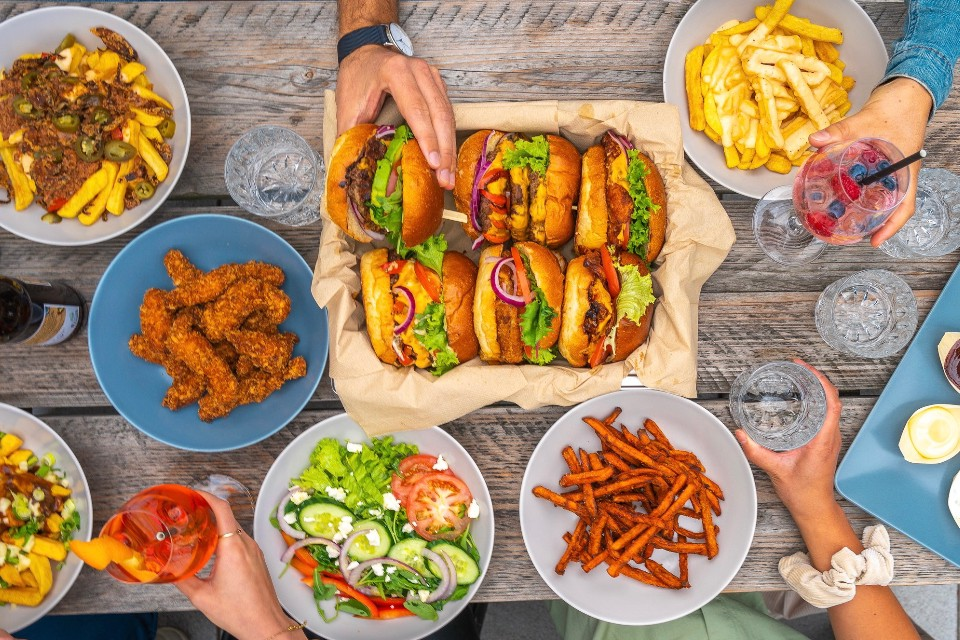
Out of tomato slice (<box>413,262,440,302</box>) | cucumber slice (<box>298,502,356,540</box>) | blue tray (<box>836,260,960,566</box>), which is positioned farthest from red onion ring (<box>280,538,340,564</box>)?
blue tray (<box>836,260,960,566</box>)

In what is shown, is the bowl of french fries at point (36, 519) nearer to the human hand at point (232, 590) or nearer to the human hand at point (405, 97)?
the human hand at point (232, 590)

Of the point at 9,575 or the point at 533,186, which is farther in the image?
the point at 9,575

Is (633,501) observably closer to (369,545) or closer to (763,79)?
(369,545)

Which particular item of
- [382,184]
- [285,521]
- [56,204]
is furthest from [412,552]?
[56,204]

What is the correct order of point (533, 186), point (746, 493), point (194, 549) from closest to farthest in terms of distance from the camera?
point (194, 549) → point (533, 186) → point (746, 493)

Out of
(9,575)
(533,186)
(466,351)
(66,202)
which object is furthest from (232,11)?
(9,575)

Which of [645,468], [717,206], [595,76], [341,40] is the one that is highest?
[341,40]

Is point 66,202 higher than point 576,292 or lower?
higher

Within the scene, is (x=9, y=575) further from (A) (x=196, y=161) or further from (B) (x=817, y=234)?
(B) (x=817, y=234)
